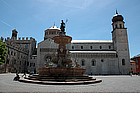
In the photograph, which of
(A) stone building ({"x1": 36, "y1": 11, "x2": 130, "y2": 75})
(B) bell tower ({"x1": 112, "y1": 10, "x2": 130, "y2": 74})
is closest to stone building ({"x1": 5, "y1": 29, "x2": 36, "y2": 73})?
(A) stone building ({"x1": 36, "y1": 11, "x2": 130, "y2": 75})

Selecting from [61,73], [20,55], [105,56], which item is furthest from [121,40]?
[61,73]

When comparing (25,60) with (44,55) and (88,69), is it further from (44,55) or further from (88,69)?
(88,69)

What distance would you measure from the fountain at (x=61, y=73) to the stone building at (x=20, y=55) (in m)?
20.4

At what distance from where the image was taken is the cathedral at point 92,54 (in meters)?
26.7

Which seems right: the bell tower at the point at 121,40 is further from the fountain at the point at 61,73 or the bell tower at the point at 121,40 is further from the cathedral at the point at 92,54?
the fountain at the point at 61,73

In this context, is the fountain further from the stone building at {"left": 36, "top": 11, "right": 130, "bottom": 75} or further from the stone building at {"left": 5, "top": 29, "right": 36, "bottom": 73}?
the stone building at {"left": 5, "top": 29, "right": 36, "bottom": 73}

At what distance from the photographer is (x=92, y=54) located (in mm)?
27672

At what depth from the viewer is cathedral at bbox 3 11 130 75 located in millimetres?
26703

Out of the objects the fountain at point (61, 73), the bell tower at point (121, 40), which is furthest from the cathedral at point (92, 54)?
the fountain at point (61, 73)

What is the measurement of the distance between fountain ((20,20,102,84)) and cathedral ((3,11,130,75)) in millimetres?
16689

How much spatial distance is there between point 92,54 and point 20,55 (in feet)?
60.8

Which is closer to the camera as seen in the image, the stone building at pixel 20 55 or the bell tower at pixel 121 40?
the stone building at pixel 20 55

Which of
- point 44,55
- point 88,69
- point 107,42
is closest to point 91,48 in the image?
point 107,42
